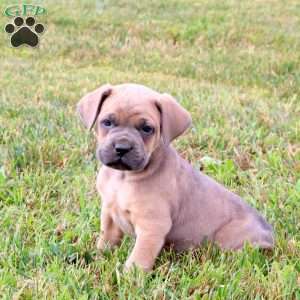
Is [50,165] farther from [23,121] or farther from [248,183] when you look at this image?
[248,183]

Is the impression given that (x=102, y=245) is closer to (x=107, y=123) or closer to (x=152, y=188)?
(x=152, y=188)

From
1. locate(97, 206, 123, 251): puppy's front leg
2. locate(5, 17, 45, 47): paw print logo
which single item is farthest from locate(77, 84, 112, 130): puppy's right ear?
locate(5, 17, 45, 47): paw print logo

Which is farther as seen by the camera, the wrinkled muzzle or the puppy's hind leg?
the puppy's hind leg

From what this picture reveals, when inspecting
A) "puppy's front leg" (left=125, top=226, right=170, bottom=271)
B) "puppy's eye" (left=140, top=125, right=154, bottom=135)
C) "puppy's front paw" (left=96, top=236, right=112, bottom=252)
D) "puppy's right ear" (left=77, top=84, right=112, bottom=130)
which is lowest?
"puppy's front paw" (left=96, top=236, right=112, bottom=252)

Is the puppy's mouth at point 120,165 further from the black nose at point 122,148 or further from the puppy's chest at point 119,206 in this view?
the puppy's chest at point 119,206

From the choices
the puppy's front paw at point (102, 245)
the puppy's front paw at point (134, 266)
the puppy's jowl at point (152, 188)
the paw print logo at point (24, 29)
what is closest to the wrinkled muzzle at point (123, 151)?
the puppy's jowl at point (152, 188)

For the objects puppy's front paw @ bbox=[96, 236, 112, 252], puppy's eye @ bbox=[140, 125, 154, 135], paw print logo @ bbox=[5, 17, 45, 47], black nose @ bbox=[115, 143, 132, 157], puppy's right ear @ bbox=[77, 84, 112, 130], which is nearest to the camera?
black nose @ bbox=[115, 143, 132, 157]

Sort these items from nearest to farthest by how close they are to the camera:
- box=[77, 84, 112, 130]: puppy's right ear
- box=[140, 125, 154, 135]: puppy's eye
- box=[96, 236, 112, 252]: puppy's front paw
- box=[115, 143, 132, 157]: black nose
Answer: box=[115, 143, 132, 157]: black nose < box=[140, 125, 154, 135]: puppy's eye < box=[77, 84, 112, 130]: puppy's right ear < box=[96, 236, 112, 252]: puppy's front paw

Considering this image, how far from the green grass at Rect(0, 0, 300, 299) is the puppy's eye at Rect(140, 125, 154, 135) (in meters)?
0.80

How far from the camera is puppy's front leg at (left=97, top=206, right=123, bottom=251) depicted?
396cm

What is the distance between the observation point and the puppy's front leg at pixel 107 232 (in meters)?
3.96

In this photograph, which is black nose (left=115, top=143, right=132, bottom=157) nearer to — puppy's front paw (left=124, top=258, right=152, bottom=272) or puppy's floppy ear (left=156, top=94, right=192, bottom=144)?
puppy's floppy ear (left=156, top=94, right=192, bottom=144)

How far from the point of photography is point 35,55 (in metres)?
11.4

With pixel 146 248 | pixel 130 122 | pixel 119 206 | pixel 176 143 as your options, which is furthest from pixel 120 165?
pixel 176 143
